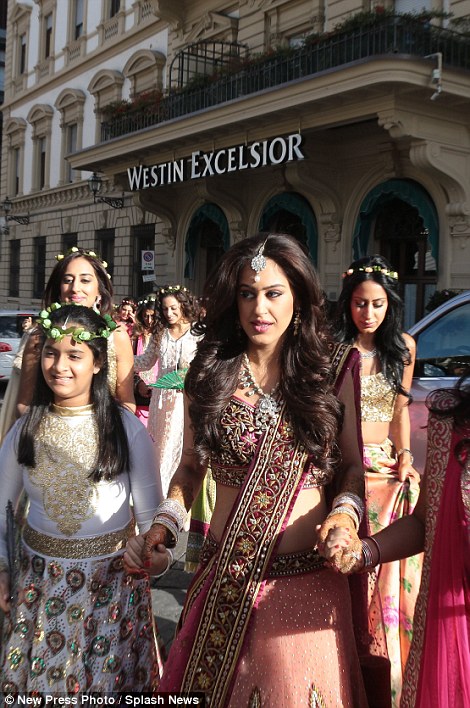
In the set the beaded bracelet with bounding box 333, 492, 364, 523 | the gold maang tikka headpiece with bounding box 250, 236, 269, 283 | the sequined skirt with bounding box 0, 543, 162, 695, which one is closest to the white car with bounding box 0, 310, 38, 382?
the sequined skirt with bounding box 0, 543, 162, 695

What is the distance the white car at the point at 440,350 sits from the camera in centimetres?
495

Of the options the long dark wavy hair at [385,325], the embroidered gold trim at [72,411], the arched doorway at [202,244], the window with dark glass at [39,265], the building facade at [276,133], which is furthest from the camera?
the window with dark glass at [39,265]

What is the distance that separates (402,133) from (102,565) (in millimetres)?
10032

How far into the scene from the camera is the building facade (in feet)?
36.2

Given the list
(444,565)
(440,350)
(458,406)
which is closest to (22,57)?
(440,350)

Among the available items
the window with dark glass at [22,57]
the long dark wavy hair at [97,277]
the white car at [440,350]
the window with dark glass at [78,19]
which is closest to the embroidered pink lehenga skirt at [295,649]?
the long dark wavy hair at [97,277]

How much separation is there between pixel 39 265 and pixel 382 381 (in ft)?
82.2

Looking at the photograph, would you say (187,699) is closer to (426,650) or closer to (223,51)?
(426,650)

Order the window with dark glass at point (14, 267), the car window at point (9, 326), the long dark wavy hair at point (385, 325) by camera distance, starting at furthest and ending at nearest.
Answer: the window with dark glass at point (14, 267) → the car window at point (9, 326) → the long dark wavy hair at point (385, 325)

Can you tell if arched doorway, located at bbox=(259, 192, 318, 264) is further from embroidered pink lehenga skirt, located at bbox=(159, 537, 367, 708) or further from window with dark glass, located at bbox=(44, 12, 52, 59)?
window with dark glass, located at bbox=(44, 12, 52, 59)

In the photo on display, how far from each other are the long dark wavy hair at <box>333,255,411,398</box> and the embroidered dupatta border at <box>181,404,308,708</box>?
75.4 inches

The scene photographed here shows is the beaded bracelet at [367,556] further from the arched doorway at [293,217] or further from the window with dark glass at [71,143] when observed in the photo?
the window with dark glass at [71,143]

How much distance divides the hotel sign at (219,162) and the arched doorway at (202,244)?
5.51ft

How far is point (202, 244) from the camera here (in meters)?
18.2
